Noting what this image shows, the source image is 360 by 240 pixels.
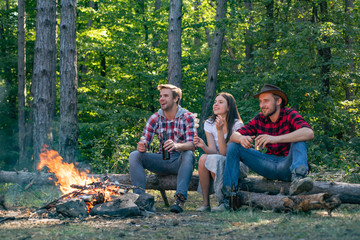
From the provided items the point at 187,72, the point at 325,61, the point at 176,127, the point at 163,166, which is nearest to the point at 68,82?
the point at 176,127

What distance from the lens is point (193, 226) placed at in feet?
14.6

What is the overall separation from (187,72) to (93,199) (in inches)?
461

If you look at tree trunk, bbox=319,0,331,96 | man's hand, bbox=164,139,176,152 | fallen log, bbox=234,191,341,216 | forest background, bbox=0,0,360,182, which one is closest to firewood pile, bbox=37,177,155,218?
man's hand, bbox=164,139,176,152

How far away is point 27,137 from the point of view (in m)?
19.0

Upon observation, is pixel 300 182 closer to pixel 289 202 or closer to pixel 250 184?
pixel 289 202

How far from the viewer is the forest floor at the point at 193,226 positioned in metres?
3.74

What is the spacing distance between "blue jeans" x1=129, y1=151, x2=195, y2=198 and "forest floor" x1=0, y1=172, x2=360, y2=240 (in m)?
0.58

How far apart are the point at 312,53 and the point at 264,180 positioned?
28.1 ft

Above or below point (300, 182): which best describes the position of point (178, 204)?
below

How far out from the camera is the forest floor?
374 cm

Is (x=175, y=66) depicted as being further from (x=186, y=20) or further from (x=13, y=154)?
(x=13, y=154)

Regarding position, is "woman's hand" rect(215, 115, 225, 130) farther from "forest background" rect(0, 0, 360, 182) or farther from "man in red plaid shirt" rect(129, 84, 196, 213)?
"forest background" rect(0, 0, 360, 182)

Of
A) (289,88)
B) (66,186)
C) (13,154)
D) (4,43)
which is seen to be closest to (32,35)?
(4,43)

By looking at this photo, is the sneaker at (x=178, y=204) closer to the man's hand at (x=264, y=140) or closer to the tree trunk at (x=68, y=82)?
the man's hand at (x=264, y=140)
